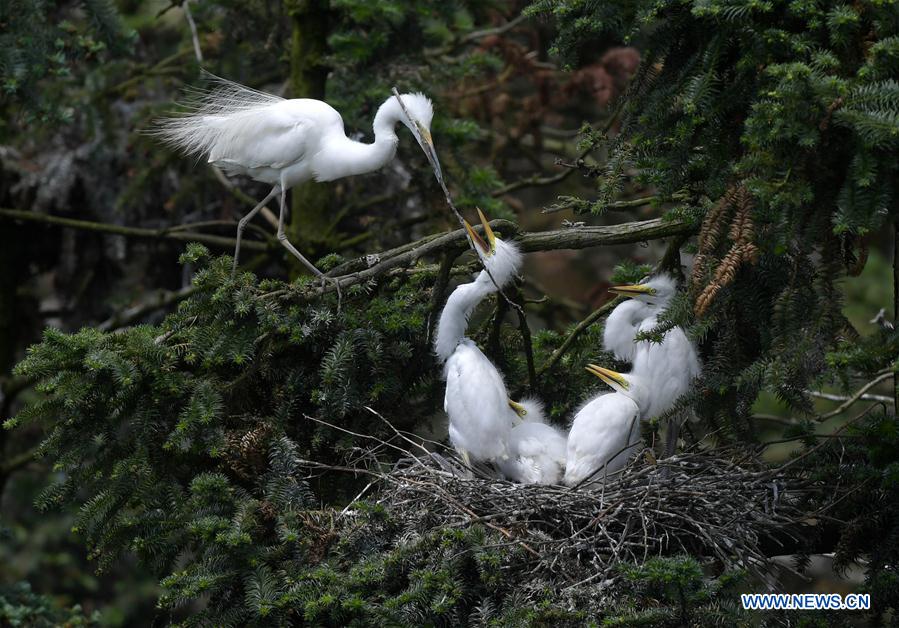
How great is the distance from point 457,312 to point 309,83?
6.90ft

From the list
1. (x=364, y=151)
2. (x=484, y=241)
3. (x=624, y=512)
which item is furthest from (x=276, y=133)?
(x=624, y=512)

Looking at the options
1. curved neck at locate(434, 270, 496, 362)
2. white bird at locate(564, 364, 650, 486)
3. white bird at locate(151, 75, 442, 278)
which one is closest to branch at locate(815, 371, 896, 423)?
white bird at locate(564, 364, 650, 486)

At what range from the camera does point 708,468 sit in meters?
3.19

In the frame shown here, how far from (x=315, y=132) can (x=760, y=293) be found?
1.94 meters

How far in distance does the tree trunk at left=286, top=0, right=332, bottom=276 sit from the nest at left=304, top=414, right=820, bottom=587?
205cm

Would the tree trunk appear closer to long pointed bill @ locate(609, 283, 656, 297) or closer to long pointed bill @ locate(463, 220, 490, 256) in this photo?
long pointed bill @ locate(463, 220, 490, 256)

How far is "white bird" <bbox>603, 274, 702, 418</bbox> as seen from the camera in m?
3.40

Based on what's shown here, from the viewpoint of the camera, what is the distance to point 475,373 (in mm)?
3443

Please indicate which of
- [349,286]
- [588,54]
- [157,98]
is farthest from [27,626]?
[588,54]

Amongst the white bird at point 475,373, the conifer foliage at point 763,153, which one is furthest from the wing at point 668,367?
the white bird at point 475,373

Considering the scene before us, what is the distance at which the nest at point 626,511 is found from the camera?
9.29 ft

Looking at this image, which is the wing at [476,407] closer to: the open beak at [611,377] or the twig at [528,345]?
the twig at [528,345]

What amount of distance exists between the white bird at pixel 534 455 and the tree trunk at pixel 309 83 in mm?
1885

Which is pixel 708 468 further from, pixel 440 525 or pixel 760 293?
pixel 440 525
